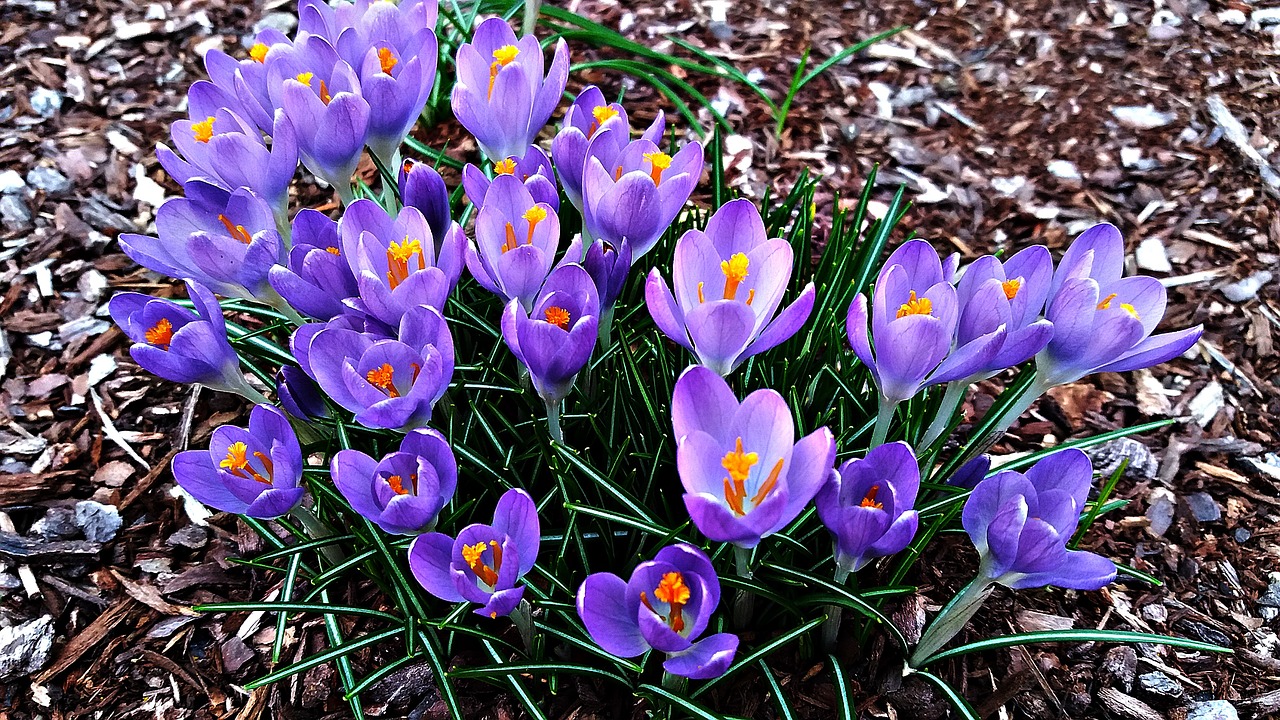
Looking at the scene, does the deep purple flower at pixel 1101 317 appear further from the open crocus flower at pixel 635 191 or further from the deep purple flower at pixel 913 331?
the open crocus flower at pixel 635 191

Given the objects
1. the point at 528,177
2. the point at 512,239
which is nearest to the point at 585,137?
the point at 528,177

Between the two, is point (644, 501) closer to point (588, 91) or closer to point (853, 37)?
point (588, 91)

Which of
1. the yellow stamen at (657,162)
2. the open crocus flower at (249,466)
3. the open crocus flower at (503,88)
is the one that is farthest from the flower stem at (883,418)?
the open crocus flower at (249,466)

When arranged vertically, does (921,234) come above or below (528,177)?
below

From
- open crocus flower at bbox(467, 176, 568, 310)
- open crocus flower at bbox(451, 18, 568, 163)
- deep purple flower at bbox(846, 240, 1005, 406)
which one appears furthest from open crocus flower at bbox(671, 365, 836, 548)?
open crocus flower at bbox(451, 18, 568, 163)

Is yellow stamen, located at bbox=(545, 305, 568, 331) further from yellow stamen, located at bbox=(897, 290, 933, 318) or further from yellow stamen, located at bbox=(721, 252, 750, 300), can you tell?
yellow stamen, located at bbox=(897, 290, 933, 318)

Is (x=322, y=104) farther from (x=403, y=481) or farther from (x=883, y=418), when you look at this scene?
(x=883, y=418)
